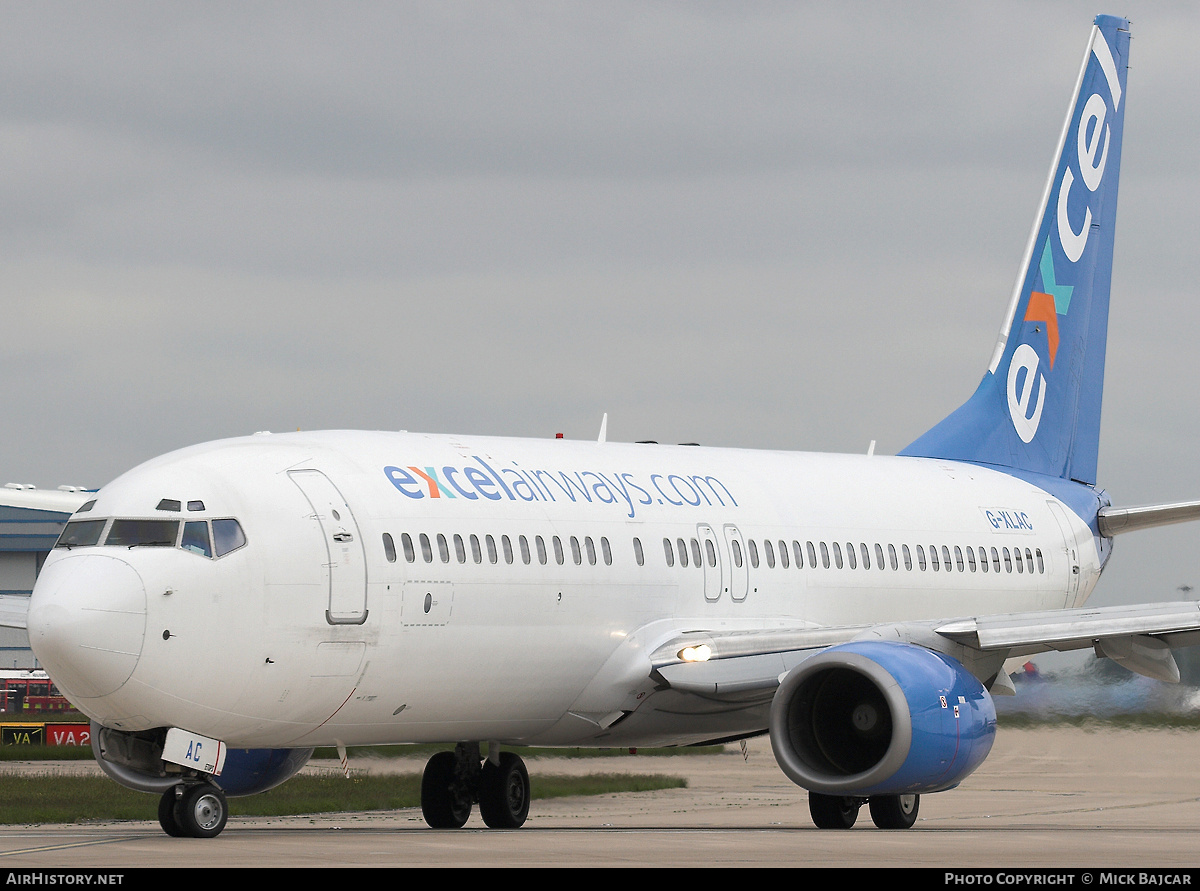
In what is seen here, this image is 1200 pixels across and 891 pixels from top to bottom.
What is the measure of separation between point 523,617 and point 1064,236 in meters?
15.1

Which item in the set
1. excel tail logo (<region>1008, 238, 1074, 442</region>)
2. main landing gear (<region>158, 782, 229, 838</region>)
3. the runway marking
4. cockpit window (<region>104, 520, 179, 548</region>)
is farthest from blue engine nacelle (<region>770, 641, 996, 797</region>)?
excel tail logo (<region>1008, 238, 1074, 442</region>)

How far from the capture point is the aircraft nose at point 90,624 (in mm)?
16469


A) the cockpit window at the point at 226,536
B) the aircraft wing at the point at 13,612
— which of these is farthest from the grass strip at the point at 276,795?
the cockpit window at the point at 226,536

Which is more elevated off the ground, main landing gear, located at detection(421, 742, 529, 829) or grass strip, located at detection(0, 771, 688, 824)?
main landing gear, located at detection(421, 742, 529, 829)

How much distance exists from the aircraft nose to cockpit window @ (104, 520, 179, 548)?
35 centimetres

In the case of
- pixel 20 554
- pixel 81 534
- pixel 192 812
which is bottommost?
pixel 20 554

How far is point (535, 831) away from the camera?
20266 millimetres

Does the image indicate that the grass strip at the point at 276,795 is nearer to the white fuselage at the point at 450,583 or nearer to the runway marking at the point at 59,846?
the white fuselage at the point at 450,583

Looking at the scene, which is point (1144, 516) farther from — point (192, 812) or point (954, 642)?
point (192, 812)

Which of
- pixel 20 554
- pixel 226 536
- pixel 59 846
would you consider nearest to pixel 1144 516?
pixel 226 536

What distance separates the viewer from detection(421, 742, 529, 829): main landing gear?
22.8 m

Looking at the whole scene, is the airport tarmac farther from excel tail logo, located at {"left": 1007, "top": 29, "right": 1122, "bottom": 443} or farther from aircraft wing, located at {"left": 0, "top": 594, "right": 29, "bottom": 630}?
excel tail logo, located at {"left": 1007, "top": 29, "right": 1122, "bottom": 443}

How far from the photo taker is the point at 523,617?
1997 cm

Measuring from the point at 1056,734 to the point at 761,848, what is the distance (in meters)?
13.0
